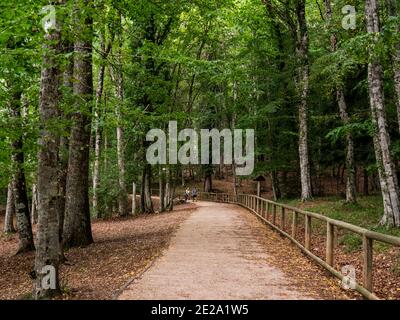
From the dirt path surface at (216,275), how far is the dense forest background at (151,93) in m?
1.84

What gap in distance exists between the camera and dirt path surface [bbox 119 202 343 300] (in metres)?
6.79

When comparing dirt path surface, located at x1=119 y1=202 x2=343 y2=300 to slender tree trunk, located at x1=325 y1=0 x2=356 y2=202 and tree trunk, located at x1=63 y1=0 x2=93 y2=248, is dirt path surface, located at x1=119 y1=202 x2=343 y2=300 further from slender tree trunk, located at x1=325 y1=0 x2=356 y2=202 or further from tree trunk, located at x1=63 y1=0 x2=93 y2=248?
slender tree trunk, located at x1=325 y1=0 x2=356 y2=202

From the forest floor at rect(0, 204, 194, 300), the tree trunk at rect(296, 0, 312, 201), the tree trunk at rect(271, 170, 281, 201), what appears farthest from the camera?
the tree trunk at rect(271, 170, 281, 201)

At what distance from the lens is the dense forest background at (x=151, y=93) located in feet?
25.9

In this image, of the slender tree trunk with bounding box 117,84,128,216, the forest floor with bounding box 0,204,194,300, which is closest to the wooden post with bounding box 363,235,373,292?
the forest floor with bounding box 0,204,194,300

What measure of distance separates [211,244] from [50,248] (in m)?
6.02

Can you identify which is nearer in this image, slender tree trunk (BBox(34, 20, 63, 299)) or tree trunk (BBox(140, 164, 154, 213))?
slender tree trunk (BBox(34, 20, 63, 299))

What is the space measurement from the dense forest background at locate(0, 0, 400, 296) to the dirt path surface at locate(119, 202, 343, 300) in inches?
72.4

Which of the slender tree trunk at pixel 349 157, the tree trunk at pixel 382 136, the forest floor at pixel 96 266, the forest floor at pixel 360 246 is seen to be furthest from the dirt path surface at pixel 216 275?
the slender tree trunk at pixel 349 157

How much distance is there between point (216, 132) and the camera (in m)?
46.8

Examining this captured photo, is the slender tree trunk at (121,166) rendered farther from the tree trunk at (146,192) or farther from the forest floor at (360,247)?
the forest floor at (360,247)

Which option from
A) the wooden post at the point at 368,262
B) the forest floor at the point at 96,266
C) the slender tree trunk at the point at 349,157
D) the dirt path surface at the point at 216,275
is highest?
the slender tree trunk at the point at 349,157
